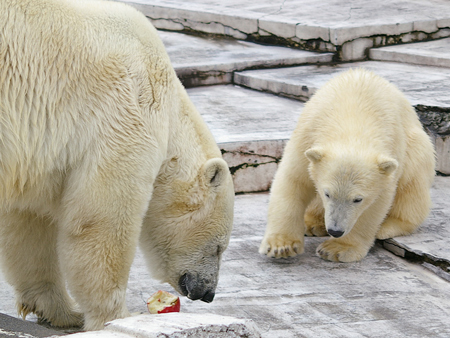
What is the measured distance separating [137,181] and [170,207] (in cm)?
32

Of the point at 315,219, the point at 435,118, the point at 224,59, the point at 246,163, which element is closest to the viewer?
the point at 315,219

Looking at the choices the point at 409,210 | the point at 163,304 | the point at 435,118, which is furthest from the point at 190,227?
the point at 435,118

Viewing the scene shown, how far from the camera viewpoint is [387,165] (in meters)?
3.69

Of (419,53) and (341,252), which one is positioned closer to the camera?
(341,252)

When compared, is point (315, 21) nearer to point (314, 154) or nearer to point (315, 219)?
point (315, 219)

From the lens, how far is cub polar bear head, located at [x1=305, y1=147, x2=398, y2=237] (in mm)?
3684

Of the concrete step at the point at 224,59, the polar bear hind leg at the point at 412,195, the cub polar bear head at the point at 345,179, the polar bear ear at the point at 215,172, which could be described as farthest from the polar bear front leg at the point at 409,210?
the concrete step at the point at 224,59

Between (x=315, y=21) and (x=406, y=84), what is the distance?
189cm

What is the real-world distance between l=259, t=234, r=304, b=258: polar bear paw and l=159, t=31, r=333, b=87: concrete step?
10.7ft

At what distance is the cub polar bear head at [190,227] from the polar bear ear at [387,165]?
1.03 meters

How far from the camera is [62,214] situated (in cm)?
275

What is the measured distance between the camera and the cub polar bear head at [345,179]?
3684 millimetres

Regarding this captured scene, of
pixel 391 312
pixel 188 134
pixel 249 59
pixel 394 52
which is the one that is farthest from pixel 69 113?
pixel 394 52

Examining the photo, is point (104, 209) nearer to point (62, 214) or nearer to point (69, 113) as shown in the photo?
point (62, 214)
